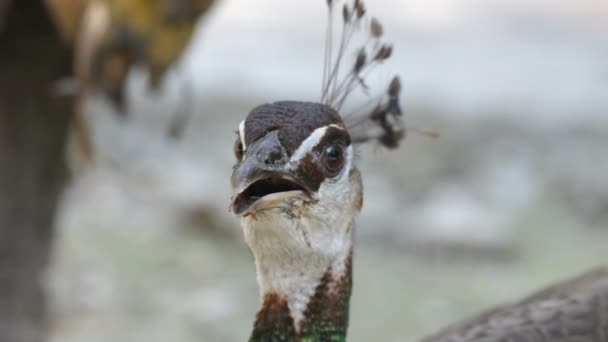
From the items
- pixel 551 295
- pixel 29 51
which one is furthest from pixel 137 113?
pixel 551 295

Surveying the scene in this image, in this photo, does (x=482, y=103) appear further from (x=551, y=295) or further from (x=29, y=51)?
(x=551, y=295)

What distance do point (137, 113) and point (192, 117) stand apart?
0.65 feet

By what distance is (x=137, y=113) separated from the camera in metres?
4.20

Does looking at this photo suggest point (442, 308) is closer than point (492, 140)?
Yes

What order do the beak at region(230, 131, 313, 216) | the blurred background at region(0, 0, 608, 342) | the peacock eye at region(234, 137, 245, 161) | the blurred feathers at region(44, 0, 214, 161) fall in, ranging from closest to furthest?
the beak at region(230, 131, 313, 216) → the peacock eye at region(234, 137, 245, 161) → the blurred feathers at region(44, 0, 214, 161) → the blurred background at region(0, 0, 608, 342)

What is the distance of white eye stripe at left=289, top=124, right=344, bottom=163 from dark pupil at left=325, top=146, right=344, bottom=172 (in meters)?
0.02

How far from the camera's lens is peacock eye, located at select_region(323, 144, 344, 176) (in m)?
1.31

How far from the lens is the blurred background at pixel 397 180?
3434 mm

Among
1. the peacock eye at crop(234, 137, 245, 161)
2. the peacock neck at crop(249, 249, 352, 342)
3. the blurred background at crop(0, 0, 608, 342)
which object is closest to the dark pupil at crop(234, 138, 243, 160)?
the peacock eye at crop(234, 137, 245, 161)

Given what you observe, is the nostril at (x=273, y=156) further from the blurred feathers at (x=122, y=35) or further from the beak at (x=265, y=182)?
the blurred feathers at (x=122, y=35)

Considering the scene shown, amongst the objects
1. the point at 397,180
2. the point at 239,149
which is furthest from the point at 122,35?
the point at 397,180

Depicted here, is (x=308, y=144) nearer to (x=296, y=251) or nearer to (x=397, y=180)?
(x=296, y=251)

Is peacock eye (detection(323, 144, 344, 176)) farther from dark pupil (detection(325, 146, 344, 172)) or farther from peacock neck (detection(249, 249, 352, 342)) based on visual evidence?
peacock neck (detection(249, 249, 352, 342))

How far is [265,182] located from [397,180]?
9.04ft
